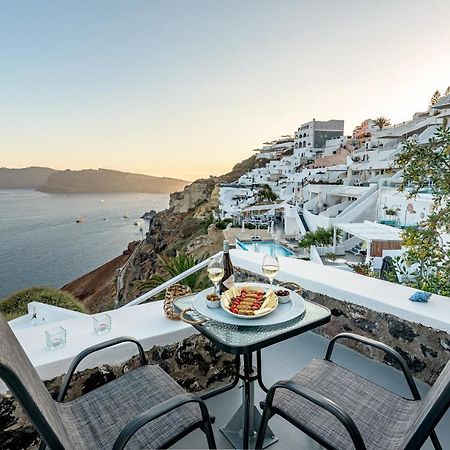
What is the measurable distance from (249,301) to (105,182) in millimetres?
45381

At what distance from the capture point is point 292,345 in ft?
8.05

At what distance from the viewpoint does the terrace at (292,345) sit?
1.57 metres

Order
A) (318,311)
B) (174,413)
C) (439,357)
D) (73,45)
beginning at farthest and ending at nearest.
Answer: (73,45) < (439,357) < (318,311) < (174,413)

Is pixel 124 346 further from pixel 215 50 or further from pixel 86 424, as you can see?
pixel 215 50

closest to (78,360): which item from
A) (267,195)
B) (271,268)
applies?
(271,268)

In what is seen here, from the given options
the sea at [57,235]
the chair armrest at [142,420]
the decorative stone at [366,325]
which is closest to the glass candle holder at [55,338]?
the chair armrest at [142,420]

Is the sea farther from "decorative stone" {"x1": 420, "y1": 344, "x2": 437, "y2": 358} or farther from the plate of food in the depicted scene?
"decorative stone" {"x1": 420, "y1": 344, "x2": 437, "y2": 358}

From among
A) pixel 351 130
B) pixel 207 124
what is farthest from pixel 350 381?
pixel 351 130

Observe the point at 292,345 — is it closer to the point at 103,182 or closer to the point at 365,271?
the point at 365,271

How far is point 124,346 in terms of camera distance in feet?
5.30

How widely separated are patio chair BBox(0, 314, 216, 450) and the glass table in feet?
0.79

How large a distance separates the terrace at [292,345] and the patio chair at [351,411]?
1.40ft

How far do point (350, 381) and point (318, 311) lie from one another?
321 mm

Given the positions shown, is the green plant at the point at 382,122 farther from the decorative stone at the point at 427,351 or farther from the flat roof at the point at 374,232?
the decorative stone at the point at 427,351
